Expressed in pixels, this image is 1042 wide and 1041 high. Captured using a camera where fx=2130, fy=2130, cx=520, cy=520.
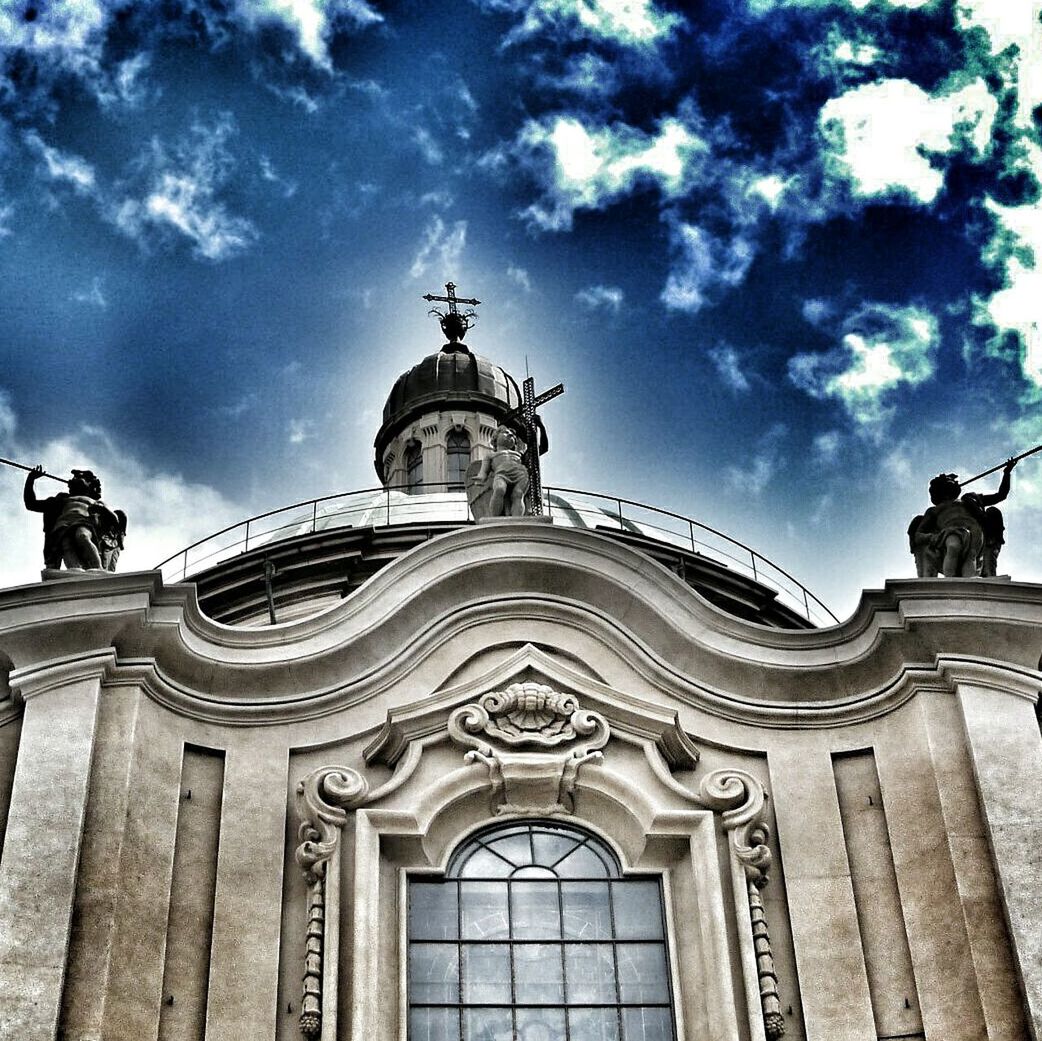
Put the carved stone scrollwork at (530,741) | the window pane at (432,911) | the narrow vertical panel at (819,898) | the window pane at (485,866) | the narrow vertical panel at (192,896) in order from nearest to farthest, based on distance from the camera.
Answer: the narrow vertical panel at (192,896) < the narrow vertical panel at (819,898) < the window pane at (432,911) < the window pane at (485,866) < the carved stone scrollwork at (530,741)

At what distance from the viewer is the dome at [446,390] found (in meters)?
37.5

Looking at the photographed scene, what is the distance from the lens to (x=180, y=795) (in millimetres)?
19000

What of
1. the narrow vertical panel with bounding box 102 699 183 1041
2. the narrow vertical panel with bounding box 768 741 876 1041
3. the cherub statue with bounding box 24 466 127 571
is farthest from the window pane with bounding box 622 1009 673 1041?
the cherub statue with bounding box 24 466 127 571

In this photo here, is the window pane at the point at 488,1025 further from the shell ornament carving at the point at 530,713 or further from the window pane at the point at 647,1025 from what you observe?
the shell ornament carving at the point at 530,713

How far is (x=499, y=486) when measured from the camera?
22219mm

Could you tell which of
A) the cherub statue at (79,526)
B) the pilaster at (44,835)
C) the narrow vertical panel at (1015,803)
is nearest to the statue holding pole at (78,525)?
the cherub statue at (79,526)

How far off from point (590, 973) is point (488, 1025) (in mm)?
1021

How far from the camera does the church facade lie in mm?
17656

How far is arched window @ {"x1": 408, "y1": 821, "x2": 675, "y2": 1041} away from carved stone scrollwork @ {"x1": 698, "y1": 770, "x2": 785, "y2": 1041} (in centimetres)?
85

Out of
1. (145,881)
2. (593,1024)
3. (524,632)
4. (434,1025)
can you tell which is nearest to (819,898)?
(593,1024)

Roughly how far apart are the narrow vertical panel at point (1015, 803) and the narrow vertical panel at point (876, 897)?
0.96 meters

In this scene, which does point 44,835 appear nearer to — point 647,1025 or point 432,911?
point 432,911

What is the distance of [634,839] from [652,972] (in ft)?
4.31

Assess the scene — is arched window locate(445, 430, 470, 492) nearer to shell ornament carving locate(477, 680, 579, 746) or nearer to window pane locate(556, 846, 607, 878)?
shell ornament carving locate(477, 680, 579, 746)
